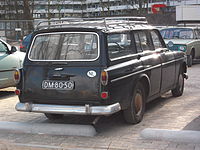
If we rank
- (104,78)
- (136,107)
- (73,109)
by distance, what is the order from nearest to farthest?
(104,78) → (73,109) → (136,107)

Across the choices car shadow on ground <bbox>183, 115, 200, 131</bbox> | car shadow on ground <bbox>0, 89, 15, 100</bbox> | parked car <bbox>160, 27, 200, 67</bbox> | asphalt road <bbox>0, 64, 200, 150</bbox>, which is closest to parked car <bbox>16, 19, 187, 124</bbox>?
asphalt road <bbox>0, 64, 200, 150</bbox>

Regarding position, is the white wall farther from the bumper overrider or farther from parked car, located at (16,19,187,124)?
the bumper overrider

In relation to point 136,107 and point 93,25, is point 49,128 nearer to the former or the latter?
point 136,107

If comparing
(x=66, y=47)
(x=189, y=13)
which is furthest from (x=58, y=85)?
(x=189, y=13)

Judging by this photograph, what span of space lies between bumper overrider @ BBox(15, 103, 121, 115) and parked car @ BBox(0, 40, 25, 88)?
3.33 meters

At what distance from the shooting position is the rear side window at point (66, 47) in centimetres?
629

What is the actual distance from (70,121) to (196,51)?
10.4m

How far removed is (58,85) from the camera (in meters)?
6.21

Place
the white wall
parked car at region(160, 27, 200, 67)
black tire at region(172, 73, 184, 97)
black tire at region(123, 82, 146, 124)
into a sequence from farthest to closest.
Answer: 1. the white wall
2. parked car at region(160, 27, 200, 67)
3. black tire at region(172, 73, 184, 97)
4. black tire at region(123, 82, 146, 124)

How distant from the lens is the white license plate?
6.16m

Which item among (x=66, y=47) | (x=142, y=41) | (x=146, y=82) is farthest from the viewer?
(x=142, y=41)

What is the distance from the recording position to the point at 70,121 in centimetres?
723

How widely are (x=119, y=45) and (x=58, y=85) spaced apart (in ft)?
4.16

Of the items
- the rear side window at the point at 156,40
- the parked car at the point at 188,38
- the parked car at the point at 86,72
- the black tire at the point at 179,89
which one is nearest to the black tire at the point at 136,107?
the parked car at the point at 86,72
